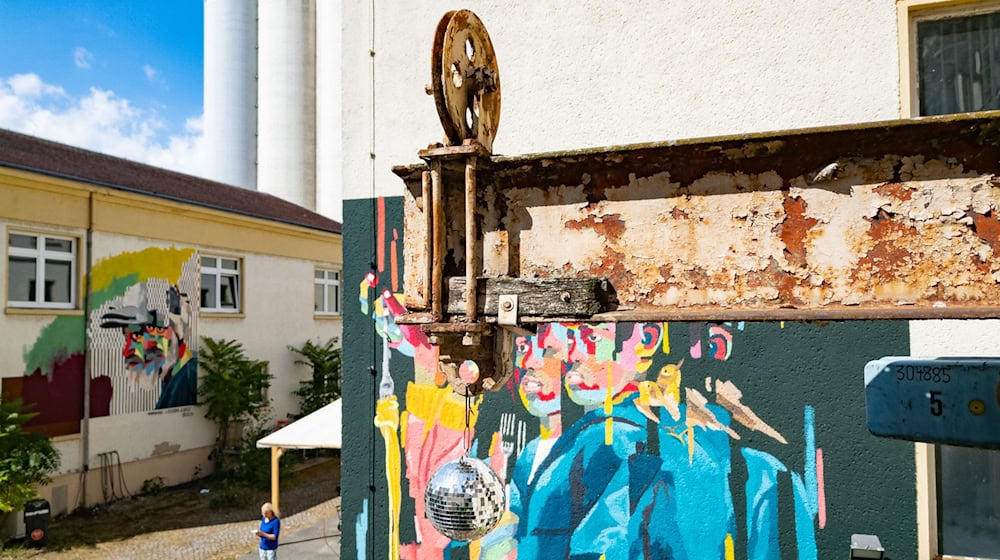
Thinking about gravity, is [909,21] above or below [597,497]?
above

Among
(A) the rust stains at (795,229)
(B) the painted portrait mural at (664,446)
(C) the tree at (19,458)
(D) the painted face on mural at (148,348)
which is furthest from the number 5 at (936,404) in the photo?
(D) the painted face on mural at (148,348)

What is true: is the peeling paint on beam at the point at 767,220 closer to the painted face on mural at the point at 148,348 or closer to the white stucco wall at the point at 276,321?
the painted face on mural at the point at 148,348

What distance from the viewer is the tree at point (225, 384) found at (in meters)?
16.8

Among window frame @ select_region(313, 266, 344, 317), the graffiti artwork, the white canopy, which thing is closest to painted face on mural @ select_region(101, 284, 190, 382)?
the graffiti artwork

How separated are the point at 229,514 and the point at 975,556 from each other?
13.3 meters

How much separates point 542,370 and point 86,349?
12.1 meters

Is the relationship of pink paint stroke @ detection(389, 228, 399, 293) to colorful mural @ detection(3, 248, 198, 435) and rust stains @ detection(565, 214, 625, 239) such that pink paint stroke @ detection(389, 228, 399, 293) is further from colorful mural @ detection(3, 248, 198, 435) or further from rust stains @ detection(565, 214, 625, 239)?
colorful mural @ detection(3, 248, 198, 435)

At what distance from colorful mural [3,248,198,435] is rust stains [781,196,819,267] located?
1467cm

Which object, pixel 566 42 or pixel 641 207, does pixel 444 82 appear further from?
pixel 566 42

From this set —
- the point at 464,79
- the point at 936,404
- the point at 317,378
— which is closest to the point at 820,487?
the point at 936,404

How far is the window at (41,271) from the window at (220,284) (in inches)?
127

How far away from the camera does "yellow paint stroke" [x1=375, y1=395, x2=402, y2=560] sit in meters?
6.50

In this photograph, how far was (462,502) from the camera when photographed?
161 inches

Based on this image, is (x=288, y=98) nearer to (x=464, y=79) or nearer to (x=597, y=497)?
(x=597, y=497)
